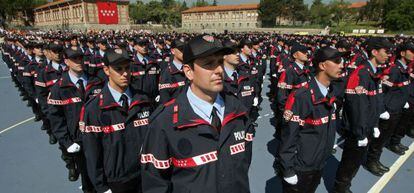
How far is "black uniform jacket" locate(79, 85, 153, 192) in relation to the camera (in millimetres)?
3311

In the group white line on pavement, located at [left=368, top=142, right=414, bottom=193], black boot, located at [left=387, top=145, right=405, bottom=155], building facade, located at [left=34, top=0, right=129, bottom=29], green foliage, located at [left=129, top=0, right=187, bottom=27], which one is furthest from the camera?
green foliage, located at [left=129, top=0, right=187, bottom=27]

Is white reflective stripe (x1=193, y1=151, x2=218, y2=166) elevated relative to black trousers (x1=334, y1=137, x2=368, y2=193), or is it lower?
elevated

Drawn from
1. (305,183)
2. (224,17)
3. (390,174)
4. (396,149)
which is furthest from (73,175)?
(224,17)

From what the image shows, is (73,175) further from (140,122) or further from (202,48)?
(202,48)

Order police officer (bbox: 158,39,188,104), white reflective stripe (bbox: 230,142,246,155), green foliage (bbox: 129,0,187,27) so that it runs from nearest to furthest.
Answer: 1. white reflective stripe (bbox: 230,142,246,155)
2. police officer (bbox: 158,39,188,104)
3. green foliage (bbox: 129,0,187,27)

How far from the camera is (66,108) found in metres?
4.80

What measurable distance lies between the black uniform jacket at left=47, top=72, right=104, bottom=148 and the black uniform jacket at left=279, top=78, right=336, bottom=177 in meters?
3.06

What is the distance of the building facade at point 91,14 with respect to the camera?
72.0 m

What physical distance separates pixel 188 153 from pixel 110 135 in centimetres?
151

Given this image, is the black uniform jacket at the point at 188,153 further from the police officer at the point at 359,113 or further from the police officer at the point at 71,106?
the police officer at the point at 359,113

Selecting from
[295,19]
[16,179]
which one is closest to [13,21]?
[295,19]

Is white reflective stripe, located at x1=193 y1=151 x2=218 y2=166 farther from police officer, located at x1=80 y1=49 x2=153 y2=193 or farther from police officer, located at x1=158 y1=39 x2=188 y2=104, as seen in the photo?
police officer, located at x1=158 y1=39 x2=188 y2=104

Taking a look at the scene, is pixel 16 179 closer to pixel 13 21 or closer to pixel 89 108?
pixel 89 108

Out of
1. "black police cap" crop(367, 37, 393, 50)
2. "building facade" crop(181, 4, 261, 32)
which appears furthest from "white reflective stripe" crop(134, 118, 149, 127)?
"building facade" crop(181, 4, 261, 32)
